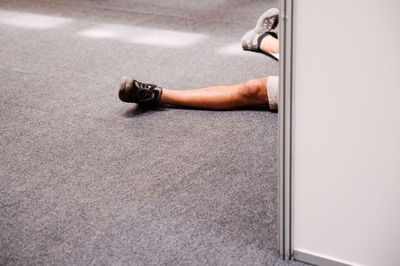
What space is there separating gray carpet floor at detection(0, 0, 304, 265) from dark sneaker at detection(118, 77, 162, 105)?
0.06 metres

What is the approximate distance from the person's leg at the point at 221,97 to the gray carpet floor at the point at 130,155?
3 centimetres

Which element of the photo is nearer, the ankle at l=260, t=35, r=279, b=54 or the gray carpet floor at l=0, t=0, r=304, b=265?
the gray carpet floor at l=0, t=0, r=304, b=265

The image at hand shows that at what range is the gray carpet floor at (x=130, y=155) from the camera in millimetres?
1254

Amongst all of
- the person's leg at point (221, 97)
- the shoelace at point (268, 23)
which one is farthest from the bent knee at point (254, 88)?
the shoelace at point (268, 23)

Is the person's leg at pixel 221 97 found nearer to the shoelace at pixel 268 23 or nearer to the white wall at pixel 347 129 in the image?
the shoelace at pixel 268 23

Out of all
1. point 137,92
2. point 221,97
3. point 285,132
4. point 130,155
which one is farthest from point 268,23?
point 285,132

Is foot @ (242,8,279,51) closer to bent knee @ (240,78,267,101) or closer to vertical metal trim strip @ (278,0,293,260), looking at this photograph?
bent knee @ (240,78,267,101)

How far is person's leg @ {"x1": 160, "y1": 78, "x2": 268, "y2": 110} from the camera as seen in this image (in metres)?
1.83

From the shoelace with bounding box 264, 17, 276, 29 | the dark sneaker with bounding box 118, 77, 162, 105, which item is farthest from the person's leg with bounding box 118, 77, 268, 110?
the shoelace with bounding box 264, 17, 276, 29

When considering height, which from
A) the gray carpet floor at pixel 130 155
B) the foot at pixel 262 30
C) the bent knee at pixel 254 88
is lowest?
the gray carpet floor at pixel 130 155

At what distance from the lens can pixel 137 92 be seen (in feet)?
6.11

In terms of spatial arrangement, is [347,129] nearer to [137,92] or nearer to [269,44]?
[137,92]

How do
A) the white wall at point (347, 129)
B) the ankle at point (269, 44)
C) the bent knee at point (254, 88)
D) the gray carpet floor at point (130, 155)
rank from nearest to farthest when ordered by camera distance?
the white wall at point (347, 129)
the gray carpet floor at point (130, 155)
the bent knee at point (254, 88)
the ankle at point (269, 44)

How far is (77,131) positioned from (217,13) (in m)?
1.60
